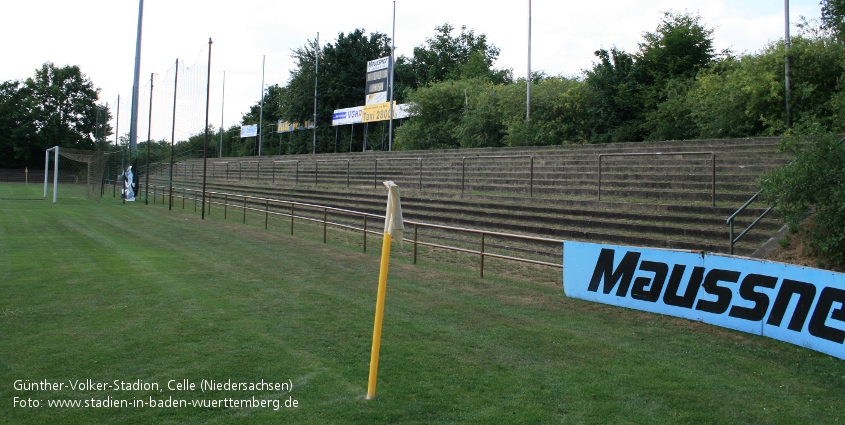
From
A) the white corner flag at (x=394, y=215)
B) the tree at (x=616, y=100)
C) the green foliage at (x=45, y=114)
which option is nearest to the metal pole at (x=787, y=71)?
the tree at (x=616, y=100)

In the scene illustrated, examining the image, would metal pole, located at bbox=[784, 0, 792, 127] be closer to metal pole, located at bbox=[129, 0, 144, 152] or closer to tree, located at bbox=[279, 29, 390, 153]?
metal pole, located at bbox=[129, 0, 144, 152]

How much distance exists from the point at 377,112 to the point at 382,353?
39367mm

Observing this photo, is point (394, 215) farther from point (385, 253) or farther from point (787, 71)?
point (787, 71)

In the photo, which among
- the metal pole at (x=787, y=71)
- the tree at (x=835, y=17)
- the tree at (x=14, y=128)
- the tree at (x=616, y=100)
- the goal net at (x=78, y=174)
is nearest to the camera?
the metal pole at (x=787, y=71)

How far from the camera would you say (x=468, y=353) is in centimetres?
628

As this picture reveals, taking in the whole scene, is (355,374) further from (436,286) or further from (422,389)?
(436,286)

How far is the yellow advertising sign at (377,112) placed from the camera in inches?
1724

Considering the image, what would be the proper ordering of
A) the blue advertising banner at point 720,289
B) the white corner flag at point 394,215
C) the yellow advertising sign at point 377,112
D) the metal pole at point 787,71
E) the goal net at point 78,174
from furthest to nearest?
the yellow advertising sign at point 377,112, the goal net at point 78,174, the metal pole at point 787,71, the blue advertising banner at point 720,289, the white corner flag at point 394,215

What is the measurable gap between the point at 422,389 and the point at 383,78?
4058 cm

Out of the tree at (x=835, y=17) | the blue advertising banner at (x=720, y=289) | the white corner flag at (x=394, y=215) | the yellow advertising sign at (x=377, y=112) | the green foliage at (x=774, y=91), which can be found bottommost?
the blue advertising banner at (x=720, y=289)

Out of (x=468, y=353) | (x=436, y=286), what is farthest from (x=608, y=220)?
(x=468, y=353)

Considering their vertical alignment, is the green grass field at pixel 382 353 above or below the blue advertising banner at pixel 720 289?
below

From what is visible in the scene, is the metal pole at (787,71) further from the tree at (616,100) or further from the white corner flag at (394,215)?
the white corner flag at (394,215)

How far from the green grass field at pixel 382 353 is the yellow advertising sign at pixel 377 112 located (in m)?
33.4
